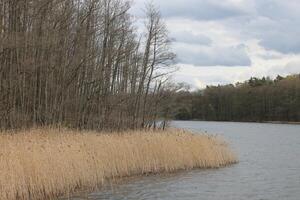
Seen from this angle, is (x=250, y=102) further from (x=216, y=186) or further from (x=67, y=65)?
(x=216, y=186)

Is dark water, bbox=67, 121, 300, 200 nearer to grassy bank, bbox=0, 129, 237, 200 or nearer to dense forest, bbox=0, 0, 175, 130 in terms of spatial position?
grassy bank, bbox=0, 129, 237, 200

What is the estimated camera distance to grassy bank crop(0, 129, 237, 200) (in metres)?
14.7

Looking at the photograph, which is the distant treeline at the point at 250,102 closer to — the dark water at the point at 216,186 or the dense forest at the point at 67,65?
the dense forest at the point at 67,65

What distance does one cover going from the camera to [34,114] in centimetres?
2592

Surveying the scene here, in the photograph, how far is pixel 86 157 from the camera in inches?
715

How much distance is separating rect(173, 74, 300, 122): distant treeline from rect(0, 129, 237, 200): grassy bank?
93187 millimetres

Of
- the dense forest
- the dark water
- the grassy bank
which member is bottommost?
the dark water

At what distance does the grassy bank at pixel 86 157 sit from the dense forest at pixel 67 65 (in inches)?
199

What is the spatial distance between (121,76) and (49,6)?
15643 millimetres

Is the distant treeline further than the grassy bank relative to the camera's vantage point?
Yes

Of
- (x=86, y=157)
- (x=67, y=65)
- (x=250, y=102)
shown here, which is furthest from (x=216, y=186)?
(x=250, y=102)

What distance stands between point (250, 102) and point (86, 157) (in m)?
109

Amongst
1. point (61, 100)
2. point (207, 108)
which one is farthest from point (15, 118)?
point (207, 108)

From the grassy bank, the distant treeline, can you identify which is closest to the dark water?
the grassy bank
